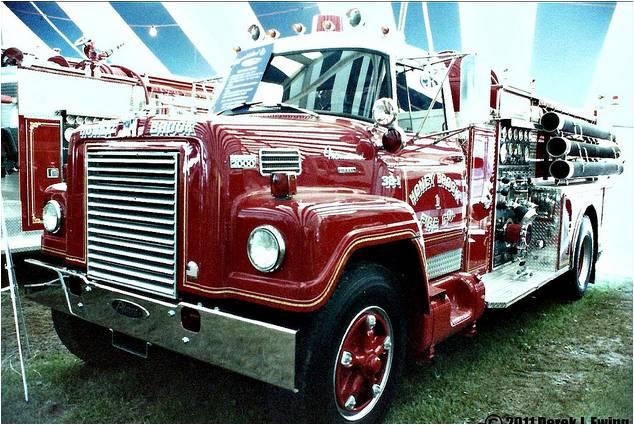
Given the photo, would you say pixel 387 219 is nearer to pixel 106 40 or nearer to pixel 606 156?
pixel 606 156

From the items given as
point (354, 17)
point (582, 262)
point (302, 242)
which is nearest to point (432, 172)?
point (354, 17)

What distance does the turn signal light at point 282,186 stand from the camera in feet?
8.64

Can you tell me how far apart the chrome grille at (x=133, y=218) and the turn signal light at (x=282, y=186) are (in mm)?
494

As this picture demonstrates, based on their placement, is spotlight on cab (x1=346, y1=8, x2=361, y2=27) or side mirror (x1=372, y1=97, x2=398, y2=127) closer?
side mirror (x1=372, y1=97, x2=398, y2=127)

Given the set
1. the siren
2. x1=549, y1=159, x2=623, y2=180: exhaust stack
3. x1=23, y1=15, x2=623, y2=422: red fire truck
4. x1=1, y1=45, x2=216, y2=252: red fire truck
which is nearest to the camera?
x1=23, y1=15, x2=623, y2=422: red fire truck

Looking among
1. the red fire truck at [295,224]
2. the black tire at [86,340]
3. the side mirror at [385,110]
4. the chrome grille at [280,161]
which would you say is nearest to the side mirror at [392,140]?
the red fire truck at [295,224]

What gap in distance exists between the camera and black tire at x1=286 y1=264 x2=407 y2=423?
8.37ft

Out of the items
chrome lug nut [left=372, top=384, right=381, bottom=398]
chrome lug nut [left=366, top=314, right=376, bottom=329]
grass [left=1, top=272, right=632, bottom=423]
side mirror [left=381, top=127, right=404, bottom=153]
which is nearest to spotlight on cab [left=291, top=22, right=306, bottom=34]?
side mirror [left=381, top=127, right=404, bottom=153]

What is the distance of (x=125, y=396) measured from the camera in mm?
3406

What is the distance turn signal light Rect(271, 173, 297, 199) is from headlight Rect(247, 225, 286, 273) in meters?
0.21

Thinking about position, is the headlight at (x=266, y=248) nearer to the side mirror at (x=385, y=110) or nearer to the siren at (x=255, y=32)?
the side mirror at (x=385, y=110)

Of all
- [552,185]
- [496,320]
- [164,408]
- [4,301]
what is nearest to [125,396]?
[164,408]

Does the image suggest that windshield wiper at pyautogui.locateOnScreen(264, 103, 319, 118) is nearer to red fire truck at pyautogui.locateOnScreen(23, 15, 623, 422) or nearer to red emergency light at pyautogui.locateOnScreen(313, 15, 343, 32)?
red fire truck at pyautogui.locateOnScreen(23, 15, 623, 422)

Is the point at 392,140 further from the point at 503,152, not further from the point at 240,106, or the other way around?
the point at 503,152
